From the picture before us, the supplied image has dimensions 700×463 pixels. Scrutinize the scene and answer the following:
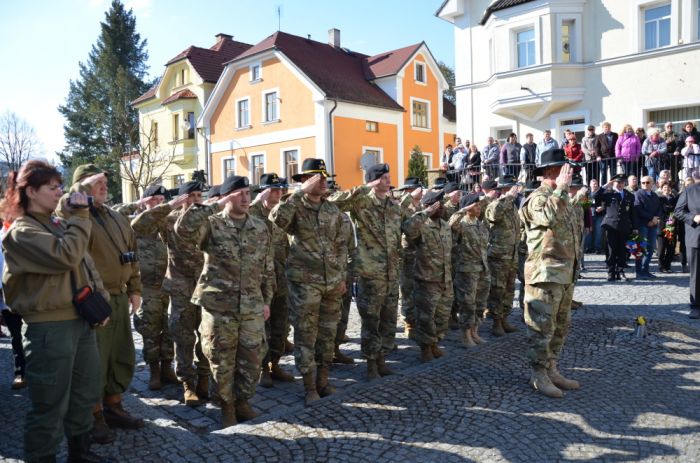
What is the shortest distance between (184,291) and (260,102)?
2716cm

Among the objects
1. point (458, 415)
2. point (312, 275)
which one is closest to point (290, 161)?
point (312, 275)

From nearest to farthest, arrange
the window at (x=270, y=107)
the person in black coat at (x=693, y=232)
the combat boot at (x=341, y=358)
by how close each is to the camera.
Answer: the combat boot at (x=341, y=358) → the person in black coat at (x=693, y=232) → the window at (x=270, y=107)

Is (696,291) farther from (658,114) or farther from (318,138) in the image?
(318,138)

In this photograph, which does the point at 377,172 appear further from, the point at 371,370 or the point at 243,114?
the point at 243,114

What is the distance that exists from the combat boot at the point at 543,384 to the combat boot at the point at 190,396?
315cm

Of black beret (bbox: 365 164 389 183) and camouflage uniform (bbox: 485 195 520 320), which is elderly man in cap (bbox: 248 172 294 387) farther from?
camouflage uniform (bbox: 485 195 520 320)

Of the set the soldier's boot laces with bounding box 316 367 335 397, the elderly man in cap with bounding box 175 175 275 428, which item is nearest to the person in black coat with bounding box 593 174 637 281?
the soldier's boot laces with bounding box 316 367 335 397

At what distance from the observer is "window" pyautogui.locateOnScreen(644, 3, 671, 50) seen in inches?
696

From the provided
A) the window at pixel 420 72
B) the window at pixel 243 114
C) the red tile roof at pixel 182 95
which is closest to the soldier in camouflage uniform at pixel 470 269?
the window at pixel 243 114

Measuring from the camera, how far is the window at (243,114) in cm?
3244

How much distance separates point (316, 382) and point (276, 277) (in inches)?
59.9

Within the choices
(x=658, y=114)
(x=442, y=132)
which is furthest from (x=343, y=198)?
(x=442, y=132)

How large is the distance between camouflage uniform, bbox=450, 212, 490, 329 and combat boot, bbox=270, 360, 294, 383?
2.33 metres

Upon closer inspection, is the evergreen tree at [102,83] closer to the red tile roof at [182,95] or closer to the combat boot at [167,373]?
the red tile roof at [182,95]
